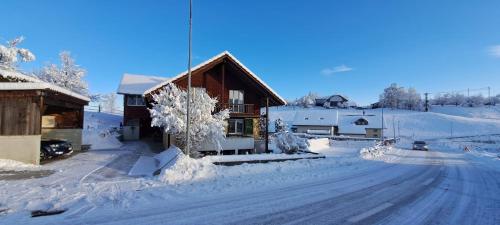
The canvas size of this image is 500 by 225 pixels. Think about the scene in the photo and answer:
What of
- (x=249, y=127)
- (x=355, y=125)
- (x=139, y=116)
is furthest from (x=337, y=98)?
(x=249, y=127)

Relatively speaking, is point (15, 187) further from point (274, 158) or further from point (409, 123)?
point (409, 123)

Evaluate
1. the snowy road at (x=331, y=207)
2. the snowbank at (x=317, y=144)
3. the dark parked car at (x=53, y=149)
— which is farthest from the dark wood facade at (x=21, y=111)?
the snowbank at (x=317, y=144)

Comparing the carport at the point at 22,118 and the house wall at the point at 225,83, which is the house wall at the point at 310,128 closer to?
the house wall at the point at 225,83

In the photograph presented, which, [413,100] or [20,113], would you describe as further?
[413,100]

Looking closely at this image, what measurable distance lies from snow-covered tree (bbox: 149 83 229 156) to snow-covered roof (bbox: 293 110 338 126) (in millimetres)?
62739

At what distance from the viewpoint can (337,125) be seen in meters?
77.4

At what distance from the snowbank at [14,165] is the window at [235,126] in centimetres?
1423

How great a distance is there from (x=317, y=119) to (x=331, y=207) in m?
73.6

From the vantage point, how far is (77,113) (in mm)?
22500

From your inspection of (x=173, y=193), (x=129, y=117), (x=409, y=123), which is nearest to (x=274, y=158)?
(x=173, y=193)

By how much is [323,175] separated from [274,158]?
10.5 ft

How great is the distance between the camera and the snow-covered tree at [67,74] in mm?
44594

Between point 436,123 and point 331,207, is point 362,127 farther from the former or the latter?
point 331,207

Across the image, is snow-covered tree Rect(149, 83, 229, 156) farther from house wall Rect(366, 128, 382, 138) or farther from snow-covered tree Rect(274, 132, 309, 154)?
house wall Rect(366, 128, 382, 138)
